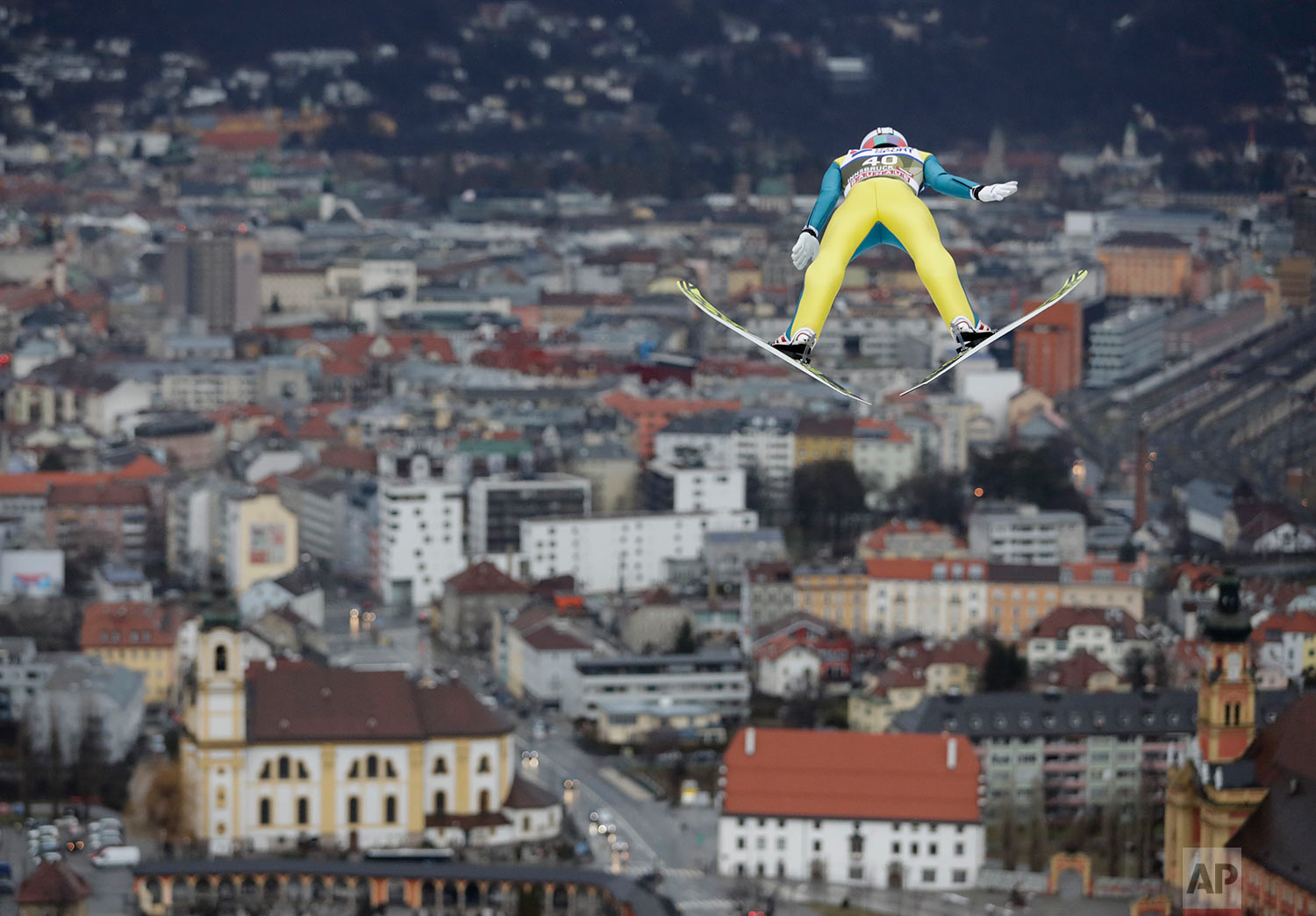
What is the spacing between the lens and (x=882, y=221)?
5766 millimetres

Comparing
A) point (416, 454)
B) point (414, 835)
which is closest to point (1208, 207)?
point (416, 454)

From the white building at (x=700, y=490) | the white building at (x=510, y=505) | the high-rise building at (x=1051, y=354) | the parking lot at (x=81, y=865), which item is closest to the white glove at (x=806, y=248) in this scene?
the parking lot at (x=81, y=865)

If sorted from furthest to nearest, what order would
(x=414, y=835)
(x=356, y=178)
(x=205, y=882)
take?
(x=356, y=178)
(x=414, y=835)
(x=205, y=882)

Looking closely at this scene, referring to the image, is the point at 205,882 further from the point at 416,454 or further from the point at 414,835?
the point at 416,454

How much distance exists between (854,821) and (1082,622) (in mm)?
4844

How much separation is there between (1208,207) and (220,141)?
58.7ft

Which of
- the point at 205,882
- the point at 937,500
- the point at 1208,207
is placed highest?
the point at 1208,207

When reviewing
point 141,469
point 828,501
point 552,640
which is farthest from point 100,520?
point 552,640

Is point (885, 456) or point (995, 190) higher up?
point (995, 190)

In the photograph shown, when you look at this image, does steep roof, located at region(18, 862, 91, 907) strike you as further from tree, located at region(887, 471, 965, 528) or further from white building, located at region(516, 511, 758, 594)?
tree, located at region(887, 471, 965, 528)

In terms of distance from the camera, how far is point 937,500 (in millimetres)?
24844

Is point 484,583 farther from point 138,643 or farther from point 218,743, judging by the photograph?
point 218,743

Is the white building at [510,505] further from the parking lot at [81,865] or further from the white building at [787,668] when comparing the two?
the parking lot at [81,865]

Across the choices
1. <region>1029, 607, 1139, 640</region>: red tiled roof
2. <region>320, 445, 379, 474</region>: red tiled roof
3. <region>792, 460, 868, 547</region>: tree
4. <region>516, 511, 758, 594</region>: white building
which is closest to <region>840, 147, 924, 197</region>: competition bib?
<region>1029, 607, 1139, 640</region>: red tiled roof
